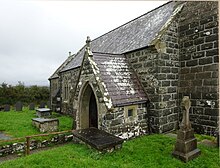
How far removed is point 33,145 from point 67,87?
35.7 ft

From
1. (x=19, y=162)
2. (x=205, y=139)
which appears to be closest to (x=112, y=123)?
(x=19, y=162)

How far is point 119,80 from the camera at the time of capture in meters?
8.30

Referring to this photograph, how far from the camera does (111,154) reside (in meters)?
5.93

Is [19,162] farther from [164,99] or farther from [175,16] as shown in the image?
[175,16]

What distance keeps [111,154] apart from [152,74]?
4217 mm

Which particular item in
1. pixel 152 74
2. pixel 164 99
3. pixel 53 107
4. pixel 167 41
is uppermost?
pixel 167 41

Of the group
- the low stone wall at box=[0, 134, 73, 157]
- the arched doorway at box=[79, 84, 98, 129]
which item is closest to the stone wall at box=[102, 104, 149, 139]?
the arched doorway at box=[79, 84, 98, 129]

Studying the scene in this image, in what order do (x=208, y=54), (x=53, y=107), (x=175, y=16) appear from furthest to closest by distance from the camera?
(x=53, y=107)
(x=175, y=16)
(x=208, y=54)

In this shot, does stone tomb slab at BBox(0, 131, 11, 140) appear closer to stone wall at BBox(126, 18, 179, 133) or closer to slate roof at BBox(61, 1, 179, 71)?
stone wall at BBox(126, 18, 179, 133)

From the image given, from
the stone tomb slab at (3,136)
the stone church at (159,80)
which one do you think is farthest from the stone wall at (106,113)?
the stone tomb slab at (3,136)

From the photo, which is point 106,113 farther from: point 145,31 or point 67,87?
point 67,87

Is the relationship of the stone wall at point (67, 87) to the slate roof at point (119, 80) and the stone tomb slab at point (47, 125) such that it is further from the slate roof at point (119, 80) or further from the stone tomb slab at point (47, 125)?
the slate roof at point (119, 80)

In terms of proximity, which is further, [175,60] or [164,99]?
[175,60]

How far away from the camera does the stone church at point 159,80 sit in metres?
7.48
